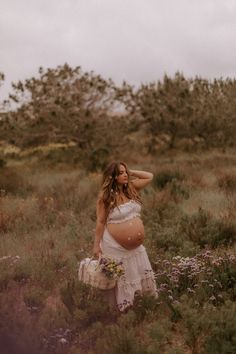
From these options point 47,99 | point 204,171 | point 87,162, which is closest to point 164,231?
point 204,171

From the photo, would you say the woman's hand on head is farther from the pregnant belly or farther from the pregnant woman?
the pregnant belly

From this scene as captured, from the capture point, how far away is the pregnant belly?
5203mm

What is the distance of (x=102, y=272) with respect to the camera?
17.2 ft

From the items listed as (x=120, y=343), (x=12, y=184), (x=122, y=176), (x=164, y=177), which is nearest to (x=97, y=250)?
(x=122, y=176)

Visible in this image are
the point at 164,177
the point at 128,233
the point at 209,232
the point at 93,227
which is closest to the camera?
the point at 128,233

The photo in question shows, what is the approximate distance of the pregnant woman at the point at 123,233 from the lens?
5.25 meters

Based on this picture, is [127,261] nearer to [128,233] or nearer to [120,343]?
[128,233]

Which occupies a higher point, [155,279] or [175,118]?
[175,118]

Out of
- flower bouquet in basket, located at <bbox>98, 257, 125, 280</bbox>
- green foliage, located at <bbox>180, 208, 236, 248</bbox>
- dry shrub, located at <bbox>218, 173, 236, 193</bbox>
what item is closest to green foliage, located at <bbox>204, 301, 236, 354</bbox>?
flower bouquet in basket, located at <bbox>98, 257, 125, 280</bbox>

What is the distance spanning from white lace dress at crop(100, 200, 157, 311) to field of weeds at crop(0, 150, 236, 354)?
0.52ft

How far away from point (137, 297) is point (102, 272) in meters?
0.44

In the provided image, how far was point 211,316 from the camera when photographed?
4.32 m

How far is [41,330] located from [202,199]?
6340 mm

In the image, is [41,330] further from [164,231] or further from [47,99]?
[47,99]
